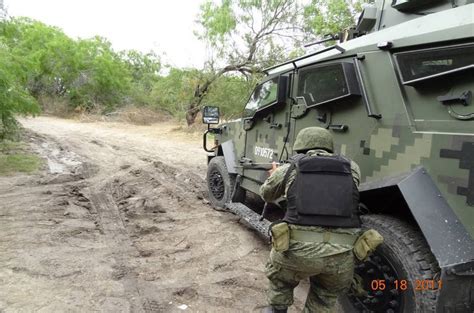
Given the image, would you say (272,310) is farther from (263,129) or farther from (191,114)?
(191,114)

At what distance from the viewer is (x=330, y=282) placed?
2.58 m

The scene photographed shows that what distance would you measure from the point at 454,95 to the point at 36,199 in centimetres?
570

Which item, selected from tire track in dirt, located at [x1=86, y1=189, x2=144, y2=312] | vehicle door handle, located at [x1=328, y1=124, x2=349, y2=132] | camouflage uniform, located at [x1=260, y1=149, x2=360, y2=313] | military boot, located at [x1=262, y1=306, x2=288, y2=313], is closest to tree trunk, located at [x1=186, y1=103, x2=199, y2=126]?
tire track in dirt, located at [x1=86, y1=189, x2=144, y2=312]

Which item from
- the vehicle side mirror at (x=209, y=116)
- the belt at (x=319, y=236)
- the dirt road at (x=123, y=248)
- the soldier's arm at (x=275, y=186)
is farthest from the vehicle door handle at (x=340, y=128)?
the vehicle side mirror at (x=209, y=116)

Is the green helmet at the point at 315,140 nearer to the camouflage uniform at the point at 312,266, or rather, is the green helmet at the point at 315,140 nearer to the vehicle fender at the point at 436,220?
the camouflage uniform at the point at 312,266

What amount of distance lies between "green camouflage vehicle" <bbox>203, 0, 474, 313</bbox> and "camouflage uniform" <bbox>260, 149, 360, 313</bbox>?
0.35 meters

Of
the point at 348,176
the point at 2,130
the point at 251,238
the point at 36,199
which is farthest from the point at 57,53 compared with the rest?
the point at 348,176

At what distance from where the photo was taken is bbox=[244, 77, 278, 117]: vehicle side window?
177 inches

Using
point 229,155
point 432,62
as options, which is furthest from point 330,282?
point 229,155

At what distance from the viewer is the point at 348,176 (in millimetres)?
2428

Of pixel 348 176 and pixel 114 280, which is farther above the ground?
pixel 348 176

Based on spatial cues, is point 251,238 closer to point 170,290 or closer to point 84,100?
point 170,290

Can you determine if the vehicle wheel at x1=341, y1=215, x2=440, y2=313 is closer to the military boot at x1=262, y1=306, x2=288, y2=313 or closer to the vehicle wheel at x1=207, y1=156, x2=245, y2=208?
the military boot at x1=262, y1=306, x2=288, y2=313

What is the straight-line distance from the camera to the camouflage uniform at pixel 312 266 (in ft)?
8.09
